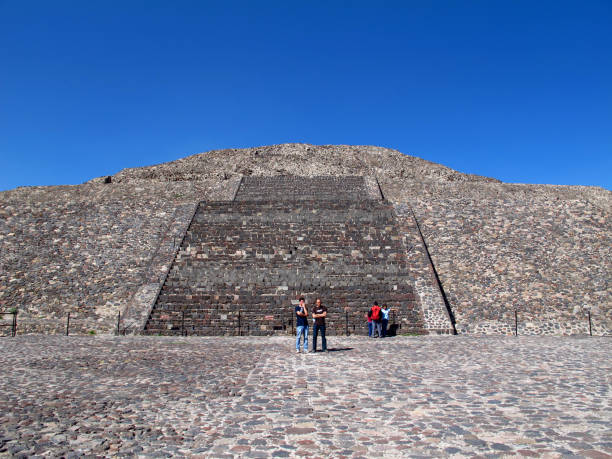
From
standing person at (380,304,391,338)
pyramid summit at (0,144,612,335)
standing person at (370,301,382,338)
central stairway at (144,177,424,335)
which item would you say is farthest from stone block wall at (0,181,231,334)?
standing person at (380,304,391,338)

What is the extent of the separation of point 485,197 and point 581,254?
231 inches

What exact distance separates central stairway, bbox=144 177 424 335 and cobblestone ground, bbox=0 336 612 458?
4.38 meters

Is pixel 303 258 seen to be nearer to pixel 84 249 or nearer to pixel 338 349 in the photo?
pixel 338 349

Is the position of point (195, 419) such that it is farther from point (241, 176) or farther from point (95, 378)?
point (241, 176)

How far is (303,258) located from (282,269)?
1.06 meters

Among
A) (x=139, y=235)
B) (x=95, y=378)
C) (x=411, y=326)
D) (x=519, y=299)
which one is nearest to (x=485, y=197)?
(x=519, y=299)

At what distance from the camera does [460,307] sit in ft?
49.4

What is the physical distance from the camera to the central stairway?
14602mm

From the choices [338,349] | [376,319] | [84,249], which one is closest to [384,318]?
[376,319]

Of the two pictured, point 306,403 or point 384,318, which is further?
point 384,318

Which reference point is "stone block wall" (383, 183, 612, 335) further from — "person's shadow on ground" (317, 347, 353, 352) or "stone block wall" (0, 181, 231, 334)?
"stone block wall" (0, 181, 231, 334)

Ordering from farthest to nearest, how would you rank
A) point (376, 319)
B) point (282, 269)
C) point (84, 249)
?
point (84, 249) < point (282, 269) < point (376, 319)

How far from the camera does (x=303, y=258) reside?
17.4 metres

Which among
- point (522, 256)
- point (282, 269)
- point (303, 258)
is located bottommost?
point (282, 269)
